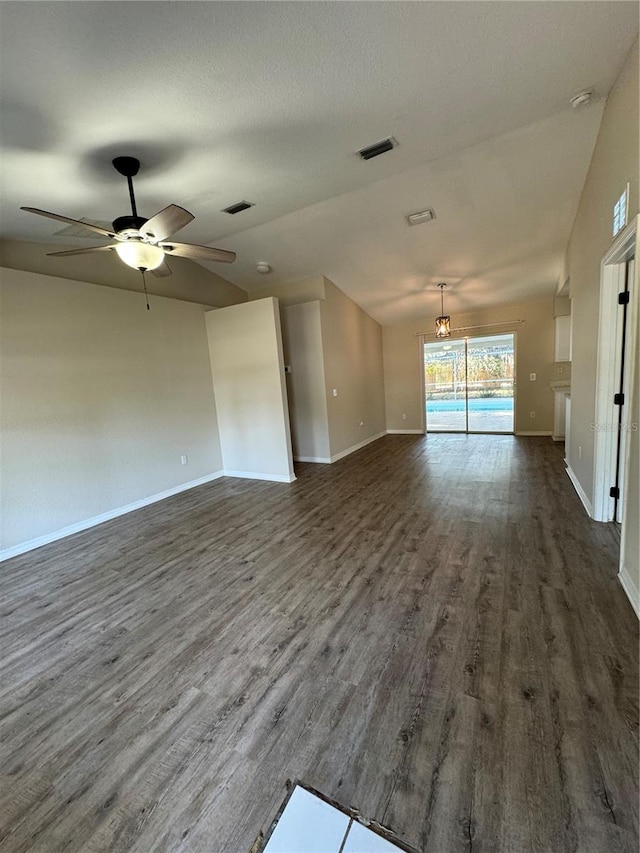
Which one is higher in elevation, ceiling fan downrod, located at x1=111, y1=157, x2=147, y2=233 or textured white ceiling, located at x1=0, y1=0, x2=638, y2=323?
textured white ceiling, located at x1=0, y1=0, x2=638, y2=323

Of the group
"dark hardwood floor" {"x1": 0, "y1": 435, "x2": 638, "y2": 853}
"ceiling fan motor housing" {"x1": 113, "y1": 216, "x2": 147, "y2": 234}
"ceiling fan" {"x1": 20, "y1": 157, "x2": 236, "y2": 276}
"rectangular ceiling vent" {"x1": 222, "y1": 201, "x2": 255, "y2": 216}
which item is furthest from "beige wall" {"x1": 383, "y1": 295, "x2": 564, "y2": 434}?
"ceiling fan motor housing" {"x1": 113, "y1": 216, "x2": 147, "y2": 234}

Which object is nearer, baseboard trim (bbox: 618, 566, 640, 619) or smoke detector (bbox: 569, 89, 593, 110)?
baseboard trim (bbox: 618, 566, 640, 619)

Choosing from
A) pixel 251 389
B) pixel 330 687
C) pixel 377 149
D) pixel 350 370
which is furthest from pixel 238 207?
pixel 330 687

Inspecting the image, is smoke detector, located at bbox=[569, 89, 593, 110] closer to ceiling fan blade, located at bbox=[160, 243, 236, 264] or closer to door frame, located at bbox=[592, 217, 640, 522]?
door frame, located at bbox=[592, 217, 640, 522]

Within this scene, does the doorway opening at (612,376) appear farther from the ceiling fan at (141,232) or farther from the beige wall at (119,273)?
the beige wall at (119,273)

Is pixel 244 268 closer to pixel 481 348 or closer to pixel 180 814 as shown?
pixel 481 348

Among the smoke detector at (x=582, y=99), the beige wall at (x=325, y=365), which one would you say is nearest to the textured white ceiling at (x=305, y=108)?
the smoke detector at (x=582, y=99)

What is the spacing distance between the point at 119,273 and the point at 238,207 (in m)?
1.89

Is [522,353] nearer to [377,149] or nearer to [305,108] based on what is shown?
[377,149]

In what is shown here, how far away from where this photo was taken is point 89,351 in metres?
3.97

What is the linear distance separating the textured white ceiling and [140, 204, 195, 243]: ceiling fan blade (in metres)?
0.62

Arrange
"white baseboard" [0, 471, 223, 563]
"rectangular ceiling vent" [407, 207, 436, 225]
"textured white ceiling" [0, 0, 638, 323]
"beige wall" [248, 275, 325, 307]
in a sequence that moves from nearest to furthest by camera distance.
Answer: "textured white ceiling" [0, 0, 638, 323] < "white baseboard" [0, 471, 223, 563] < "rectangular ceiling vent" [407, 207, 436, 225] < "beige wall" [248, 275, 325, 307]

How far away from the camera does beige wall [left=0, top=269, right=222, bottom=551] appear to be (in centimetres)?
340

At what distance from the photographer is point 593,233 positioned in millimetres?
3133
